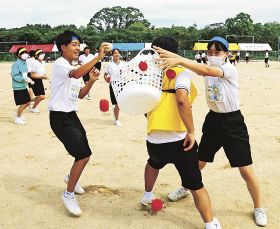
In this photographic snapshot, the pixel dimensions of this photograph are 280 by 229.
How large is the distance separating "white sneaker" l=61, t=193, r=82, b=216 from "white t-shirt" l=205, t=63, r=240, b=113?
186cm

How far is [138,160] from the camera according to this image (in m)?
6.13

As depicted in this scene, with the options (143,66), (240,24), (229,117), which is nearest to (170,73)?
(143,66)

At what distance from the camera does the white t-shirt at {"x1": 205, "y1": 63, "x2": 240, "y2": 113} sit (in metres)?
3.79

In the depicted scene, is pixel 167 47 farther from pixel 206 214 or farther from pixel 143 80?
pixel 206 214

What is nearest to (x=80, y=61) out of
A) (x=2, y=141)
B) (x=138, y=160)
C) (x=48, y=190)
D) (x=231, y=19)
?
(x=2, y=141)

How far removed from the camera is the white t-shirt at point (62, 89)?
405 cm

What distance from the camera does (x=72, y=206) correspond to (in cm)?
425

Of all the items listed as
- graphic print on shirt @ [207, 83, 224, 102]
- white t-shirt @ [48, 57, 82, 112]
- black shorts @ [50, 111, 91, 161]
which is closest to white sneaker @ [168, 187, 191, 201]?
black shorts @ [50, 111, 91, 161]

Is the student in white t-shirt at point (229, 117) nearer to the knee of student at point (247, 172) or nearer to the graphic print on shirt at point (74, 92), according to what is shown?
the knee of student at point (247, 172)

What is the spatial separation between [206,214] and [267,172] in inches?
85.6

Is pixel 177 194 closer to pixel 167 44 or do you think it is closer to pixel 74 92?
pixel 74 92

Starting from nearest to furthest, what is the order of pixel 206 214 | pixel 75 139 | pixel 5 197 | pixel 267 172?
pixel 206 214 < pixel 75 139 < pixel 5 197 < pixel 267 172

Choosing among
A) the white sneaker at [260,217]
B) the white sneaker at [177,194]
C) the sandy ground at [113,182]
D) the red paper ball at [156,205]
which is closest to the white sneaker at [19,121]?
the sandy ground at [113,182]

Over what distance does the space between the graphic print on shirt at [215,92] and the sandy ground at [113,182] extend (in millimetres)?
1302
